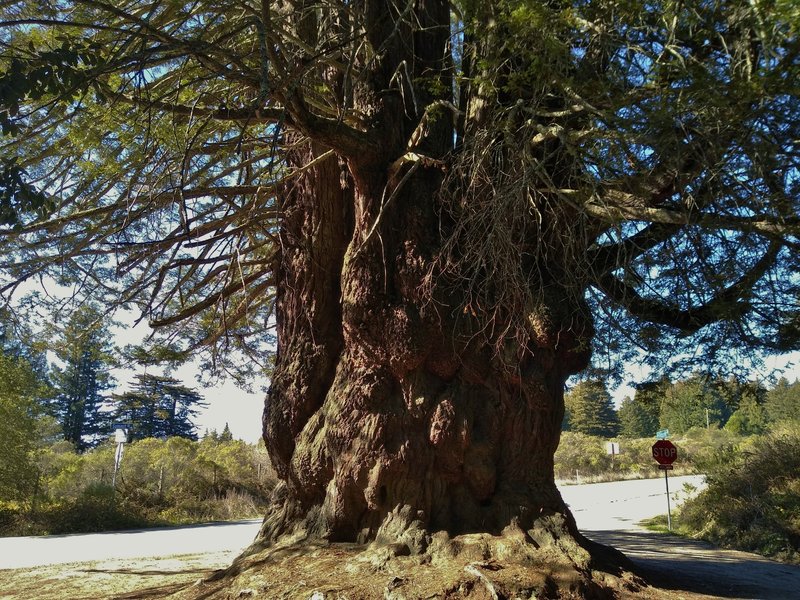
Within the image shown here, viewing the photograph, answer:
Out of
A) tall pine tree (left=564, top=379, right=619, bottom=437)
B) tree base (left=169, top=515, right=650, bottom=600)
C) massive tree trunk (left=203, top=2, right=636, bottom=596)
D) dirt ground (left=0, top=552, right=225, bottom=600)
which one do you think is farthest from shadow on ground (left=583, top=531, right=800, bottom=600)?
tall pine tree (left=564, top=379, right=619, bottom=437)

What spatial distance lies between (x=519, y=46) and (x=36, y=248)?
20.9ft

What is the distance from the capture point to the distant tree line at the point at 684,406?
9008 millimetres

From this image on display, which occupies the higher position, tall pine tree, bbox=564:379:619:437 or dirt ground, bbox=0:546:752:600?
tall pine tree, bbox=564:379:619:437

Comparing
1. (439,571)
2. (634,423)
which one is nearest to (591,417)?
(634,423)

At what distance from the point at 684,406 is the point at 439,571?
35.3 ft

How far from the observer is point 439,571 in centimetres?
592

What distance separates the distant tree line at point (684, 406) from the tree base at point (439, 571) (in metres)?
3.19

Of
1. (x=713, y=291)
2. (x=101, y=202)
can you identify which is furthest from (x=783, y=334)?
(x=101, y=202)

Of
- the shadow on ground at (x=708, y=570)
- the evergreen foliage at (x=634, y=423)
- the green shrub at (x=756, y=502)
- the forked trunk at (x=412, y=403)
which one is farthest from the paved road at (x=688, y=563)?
the evergreen foliage at (x=634, y=423)

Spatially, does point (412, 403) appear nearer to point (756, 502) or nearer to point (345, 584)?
point (345, 584)

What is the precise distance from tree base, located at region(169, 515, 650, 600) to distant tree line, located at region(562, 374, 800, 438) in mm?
3191

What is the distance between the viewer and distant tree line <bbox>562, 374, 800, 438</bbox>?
9008 mm

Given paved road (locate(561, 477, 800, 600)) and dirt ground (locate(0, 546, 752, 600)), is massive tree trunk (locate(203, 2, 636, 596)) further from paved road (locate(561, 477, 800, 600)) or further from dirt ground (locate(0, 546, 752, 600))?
paved road (locate(561, 477, 800, 600))

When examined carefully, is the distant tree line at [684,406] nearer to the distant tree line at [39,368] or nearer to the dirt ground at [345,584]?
the dirt ground at [345,584]
